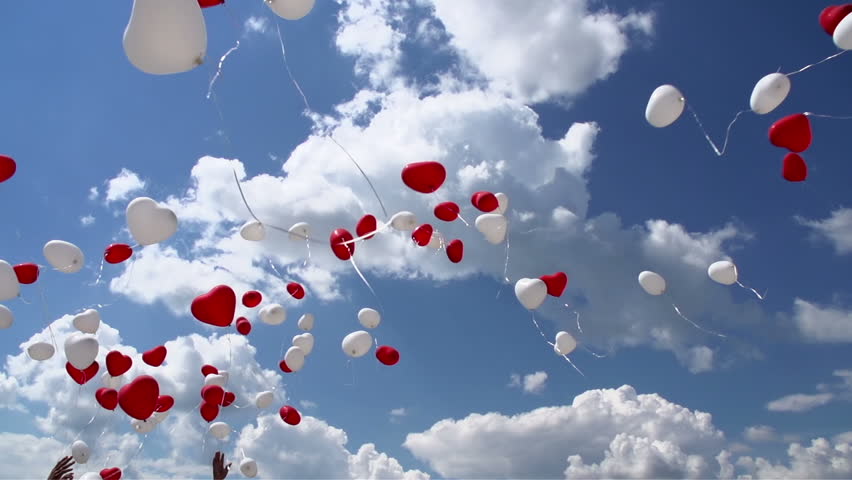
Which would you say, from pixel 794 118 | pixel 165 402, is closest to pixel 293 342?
pixel 165 402

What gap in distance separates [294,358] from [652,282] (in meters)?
6.66

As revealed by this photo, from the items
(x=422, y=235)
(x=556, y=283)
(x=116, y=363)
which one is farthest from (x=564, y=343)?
(x=116, y=363)

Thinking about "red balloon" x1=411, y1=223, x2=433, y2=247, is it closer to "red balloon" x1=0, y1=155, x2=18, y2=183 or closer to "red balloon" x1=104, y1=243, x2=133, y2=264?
"red balloon" x1=104, y1=243, x2=133, y2=264

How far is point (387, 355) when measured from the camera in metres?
10.8

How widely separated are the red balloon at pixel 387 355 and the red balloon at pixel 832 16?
26.4 feet

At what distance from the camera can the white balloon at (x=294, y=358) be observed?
1112 cm

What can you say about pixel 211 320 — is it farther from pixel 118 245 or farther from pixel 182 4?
pixel 182 4

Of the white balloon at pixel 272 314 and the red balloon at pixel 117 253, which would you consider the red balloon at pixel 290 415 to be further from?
the red balloon at pixel 117 253

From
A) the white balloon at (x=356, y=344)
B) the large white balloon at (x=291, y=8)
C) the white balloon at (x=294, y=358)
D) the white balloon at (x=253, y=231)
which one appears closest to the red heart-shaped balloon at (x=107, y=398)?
the white balloon at (x=294, y=358)

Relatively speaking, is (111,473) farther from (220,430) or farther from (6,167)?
(6,167)

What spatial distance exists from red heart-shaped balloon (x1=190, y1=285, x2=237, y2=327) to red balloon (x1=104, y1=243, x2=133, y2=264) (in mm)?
2020

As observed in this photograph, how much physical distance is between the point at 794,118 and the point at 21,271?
11425mm

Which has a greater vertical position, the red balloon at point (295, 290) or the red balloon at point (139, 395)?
the red balloon at point (295, 290)

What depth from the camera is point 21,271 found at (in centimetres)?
942
